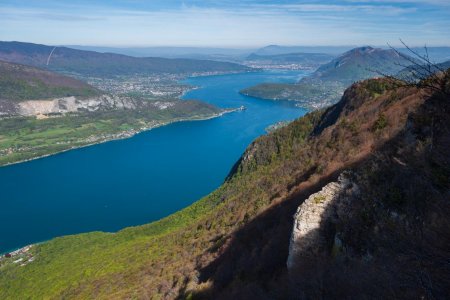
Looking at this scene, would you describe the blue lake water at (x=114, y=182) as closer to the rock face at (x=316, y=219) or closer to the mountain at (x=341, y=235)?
the mountain at (x=341, y=235)

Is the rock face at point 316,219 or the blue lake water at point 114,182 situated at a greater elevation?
the rock face at point 316,219

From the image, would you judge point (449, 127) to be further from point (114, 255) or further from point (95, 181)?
point (95, 181)

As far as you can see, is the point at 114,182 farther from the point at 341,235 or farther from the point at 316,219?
the point at 341,235

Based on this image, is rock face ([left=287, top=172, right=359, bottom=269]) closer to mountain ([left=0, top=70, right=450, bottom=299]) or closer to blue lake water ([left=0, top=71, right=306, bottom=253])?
mountain ([left=0, top=70, right=450, bottom=299])

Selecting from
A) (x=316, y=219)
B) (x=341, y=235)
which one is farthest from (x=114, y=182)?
(x=341, y=235)

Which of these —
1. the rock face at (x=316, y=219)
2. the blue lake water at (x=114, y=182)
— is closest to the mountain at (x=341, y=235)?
the rock face at (x=316, y=219)
